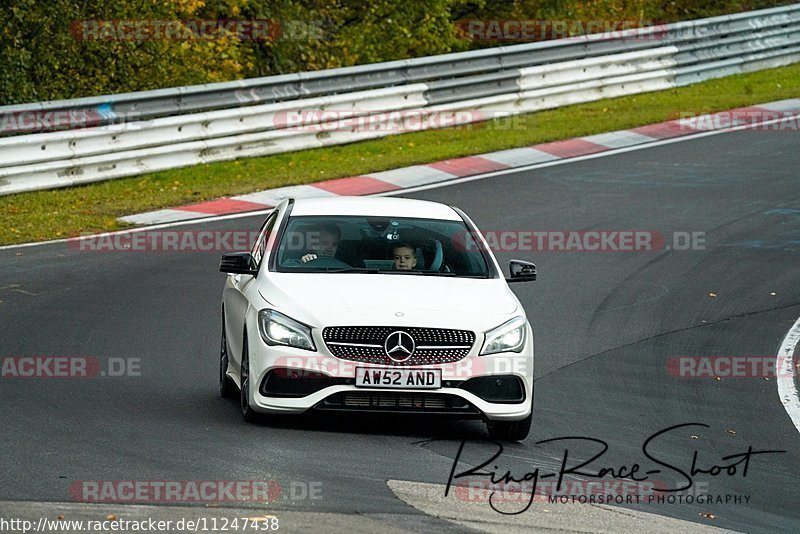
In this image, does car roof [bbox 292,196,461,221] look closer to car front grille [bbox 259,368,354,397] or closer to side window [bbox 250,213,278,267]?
side window [bbox 250,213,278,267]

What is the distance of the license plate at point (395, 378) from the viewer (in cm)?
920

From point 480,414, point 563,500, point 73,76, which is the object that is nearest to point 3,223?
point 73,76

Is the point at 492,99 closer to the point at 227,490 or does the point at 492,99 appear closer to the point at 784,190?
the point at 784,190

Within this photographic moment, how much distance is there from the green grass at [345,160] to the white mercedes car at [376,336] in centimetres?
760

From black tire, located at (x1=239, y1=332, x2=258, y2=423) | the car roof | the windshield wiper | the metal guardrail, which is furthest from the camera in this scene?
the metal guardrail

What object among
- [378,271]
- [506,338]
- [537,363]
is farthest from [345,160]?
[506,338]

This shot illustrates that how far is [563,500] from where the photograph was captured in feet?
26.6

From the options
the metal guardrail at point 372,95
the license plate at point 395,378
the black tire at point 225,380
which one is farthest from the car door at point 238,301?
the metal guardrail at point 372,95

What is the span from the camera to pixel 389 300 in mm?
9484

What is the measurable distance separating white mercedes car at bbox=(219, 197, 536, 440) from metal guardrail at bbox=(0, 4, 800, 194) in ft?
32.3

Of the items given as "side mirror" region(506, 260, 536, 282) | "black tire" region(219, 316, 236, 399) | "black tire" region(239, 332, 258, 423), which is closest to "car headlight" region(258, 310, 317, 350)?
"black tire" region(239, 332, 258, 423)

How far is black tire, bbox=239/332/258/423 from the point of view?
9578 mm

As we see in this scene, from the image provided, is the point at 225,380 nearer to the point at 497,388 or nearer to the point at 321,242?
the point at 321,242

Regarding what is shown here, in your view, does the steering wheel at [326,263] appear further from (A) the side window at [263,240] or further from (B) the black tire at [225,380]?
(B) the black tire at [225,380]
